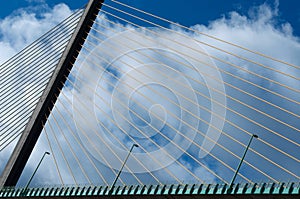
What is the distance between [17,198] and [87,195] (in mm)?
6152

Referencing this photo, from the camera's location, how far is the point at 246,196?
15695 millimetres

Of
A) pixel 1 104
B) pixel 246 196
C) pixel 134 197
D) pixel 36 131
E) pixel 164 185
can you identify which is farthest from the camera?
pixel 1 104

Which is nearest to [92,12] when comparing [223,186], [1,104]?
[1,104]

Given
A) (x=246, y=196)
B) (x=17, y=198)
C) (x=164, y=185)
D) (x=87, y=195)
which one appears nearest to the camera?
(x=246, y=196)

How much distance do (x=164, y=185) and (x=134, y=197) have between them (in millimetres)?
2378

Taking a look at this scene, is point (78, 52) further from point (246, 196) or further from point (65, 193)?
point (246, 196)

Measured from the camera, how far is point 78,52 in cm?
2847

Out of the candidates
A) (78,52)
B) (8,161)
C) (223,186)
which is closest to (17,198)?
(8,161)

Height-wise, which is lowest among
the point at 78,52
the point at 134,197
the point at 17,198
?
the point at 17,198

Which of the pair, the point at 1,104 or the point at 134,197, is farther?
the point at 1,104

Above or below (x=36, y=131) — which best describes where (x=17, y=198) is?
below

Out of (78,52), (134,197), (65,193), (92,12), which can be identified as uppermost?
(92,12)

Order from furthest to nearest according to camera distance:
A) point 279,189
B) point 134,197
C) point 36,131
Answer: point 36,131 → point 134,197 → point 279,189

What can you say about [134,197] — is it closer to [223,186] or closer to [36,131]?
[223,186]
